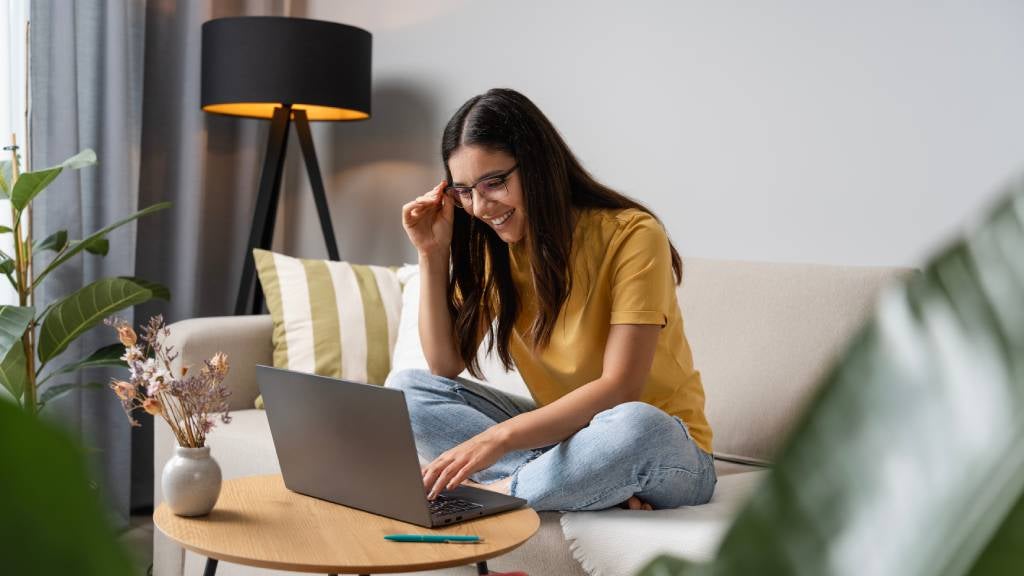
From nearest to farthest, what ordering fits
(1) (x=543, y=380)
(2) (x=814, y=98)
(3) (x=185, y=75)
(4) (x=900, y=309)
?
(4) (x=900, y=309) → (1) (x=543, y=380) → (2) (x=814, y=98) → (3) (x=185, y=75)

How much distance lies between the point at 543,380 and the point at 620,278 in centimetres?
26

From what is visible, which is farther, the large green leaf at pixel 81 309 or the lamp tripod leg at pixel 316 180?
the lamp tripod leg at pixel 316 180

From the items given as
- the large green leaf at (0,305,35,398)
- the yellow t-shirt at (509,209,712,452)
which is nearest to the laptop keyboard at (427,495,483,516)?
the yellow t-shirt at (509,209,712,452)

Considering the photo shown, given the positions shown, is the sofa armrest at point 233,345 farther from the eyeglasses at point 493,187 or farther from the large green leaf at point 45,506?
the large green leaf at point 45,506

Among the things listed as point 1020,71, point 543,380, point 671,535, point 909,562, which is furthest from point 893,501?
point 1020,71

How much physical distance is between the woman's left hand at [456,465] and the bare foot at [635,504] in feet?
0.76

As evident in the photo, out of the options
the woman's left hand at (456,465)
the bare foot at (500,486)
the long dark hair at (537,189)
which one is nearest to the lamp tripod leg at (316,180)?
the long dark hair at (537,189)

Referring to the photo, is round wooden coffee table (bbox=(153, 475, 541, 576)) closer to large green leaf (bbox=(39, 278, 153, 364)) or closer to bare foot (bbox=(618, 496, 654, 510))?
bare foot (bbox=(618, 496, 654, 510))

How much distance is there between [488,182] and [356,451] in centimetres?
55

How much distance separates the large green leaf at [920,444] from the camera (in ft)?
0.31

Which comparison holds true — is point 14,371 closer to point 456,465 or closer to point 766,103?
point 456,465

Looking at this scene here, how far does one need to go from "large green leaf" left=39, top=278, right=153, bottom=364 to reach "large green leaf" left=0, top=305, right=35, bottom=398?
11cm

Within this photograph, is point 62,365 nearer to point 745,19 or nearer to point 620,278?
point 620,278

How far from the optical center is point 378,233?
3279mm
